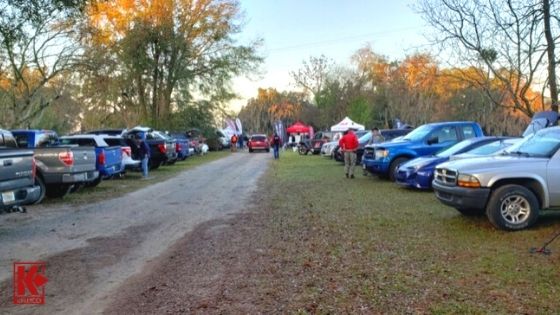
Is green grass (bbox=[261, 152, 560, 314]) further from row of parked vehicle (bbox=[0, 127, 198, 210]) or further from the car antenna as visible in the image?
row of parked vehicle (bbox=[0, 127, 198, 210])

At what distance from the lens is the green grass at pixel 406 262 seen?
4891 millimetres

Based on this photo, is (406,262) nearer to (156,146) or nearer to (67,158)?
(67,158)

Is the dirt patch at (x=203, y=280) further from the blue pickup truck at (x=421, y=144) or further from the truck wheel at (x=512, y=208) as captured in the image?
the blue pickup truck at (x=421, y=144)

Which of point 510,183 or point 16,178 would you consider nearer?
point 510,183

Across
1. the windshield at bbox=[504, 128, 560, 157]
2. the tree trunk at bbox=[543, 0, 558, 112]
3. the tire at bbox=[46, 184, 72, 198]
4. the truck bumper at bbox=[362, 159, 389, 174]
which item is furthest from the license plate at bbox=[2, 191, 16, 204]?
the tree trunk at bbox=[543, 0, 558, 112]

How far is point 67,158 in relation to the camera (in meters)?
12.7

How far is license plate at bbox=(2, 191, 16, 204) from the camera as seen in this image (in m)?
8.31

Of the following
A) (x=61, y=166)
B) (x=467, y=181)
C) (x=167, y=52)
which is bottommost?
(x=467, y=181)

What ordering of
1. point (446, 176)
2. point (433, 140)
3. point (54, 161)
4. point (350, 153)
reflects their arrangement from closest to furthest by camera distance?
point (446, 176) < point (54, 161) < point (433, 140) < point (350, 153)

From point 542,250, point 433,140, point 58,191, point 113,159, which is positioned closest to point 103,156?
point 113,159

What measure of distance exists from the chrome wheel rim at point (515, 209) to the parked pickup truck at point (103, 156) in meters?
11.0

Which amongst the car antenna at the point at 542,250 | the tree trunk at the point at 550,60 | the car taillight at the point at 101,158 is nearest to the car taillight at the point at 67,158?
the car taillight at the point at 101,158

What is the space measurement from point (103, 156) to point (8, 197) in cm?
698

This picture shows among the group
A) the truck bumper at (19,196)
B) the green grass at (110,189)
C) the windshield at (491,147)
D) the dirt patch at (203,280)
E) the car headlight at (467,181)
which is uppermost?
the windshield at (491,147)
